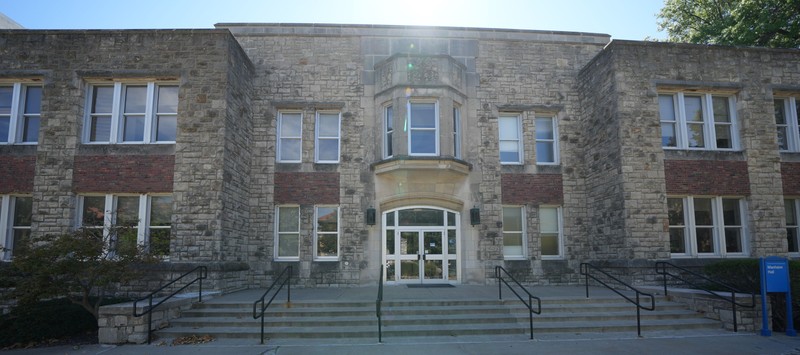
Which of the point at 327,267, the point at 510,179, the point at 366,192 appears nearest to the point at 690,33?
the point at 510,179

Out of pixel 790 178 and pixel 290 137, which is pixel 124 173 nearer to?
pixel 290 137

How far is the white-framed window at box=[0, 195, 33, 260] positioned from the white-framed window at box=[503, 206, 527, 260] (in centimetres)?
1395

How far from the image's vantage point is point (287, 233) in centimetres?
1516

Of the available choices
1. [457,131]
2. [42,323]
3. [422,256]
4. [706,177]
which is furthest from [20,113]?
[706,177]

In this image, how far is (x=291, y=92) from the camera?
617 inches

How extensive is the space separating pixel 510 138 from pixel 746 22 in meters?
11.0

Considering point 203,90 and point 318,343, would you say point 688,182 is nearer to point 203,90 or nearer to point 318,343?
point 318,343

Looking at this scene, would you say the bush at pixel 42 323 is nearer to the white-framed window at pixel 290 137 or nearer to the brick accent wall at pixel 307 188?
the brick accent wall at pixel 307 188

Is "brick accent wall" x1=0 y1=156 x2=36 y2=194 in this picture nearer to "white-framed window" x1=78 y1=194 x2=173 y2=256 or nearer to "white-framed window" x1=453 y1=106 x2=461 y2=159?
"white-framed window" x1=78 y1=194 x2=173 y2=256

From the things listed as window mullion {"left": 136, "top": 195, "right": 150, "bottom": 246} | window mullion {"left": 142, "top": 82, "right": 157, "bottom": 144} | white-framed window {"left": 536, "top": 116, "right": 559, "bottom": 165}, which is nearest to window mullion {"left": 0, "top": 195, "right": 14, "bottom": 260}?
window mullion {"left": 136, "top": 195, "right": 150, "bottom": 246}

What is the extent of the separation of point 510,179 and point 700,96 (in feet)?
21.1

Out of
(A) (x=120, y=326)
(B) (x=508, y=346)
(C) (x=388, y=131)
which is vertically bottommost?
(B) (x=508, y=346)

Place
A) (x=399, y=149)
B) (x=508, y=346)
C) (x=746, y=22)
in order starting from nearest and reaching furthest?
1. (x=508, y=346)
2. (x=399, y=149)
3. (x=746, y=22)

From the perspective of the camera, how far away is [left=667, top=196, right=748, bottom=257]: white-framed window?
14.1 metres
